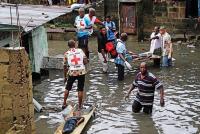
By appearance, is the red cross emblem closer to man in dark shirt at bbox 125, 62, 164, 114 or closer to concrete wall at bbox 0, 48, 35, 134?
man in dark shirt at bbox 125, 62, 164, 114

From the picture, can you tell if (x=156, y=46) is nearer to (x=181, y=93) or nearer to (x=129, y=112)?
(x=181, y=93)

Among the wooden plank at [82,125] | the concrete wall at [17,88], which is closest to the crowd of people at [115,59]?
the wooden plank at [82,125]

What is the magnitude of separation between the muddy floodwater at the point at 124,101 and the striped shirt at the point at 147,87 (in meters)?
0.49

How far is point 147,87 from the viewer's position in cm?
1276

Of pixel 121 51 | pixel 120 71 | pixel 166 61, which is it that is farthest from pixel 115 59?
pixel 166 61

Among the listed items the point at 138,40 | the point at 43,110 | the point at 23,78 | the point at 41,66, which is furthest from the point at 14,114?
the point at 138,40

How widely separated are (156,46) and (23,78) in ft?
29.8

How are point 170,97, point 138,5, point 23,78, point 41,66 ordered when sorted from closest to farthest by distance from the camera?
1. point 23,78
2. point 170,97
3. point 41,66
4. point 138,5

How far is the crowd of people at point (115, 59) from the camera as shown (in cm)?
1278

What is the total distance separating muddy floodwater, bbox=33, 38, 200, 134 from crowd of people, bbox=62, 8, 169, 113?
0.43 metres

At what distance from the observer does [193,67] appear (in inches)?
753

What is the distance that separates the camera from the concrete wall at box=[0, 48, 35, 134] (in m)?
10.3

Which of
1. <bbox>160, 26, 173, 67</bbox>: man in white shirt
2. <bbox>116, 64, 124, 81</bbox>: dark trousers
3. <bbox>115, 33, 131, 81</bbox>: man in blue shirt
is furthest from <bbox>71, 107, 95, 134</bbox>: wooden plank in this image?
<bbox>160, 26, 173, 67</bbox>: man in white shirt

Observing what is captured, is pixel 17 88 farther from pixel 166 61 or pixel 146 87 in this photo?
pixel 166 61
